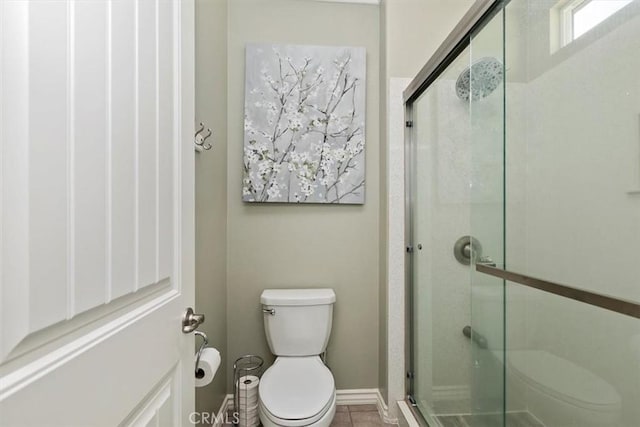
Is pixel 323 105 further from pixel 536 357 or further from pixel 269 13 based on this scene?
pixel 536 357

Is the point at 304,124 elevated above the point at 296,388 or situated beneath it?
elevated above

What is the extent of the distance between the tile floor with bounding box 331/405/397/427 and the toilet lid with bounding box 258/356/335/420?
1.23 feet

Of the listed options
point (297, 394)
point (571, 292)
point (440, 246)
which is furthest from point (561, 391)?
point (297, 394)

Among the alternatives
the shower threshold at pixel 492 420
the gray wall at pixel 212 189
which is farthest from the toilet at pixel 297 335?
the shower threshold at pixel 492 420

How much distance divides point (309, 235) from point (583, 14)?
4.82ft

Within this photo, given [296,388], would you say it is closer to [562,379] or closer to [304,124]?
[562,379]

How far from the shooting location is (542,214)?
100 cm

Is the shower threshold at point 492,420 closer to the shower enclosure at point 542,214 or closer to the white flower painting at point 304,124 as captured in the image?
the shower enclosure at point 542,214

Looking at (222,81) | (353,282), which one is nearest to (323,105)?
(222,81)

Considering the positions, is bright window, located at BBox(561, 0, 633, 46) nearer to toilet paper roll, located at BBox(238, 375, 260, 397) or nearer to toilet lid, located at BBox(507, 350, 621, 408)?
toilet lid, located at BBox(507, 350, 621, 408)

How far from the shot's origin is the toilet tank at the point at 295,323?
5.70 ft

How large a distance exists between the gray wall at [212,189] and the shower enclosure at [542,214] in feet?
3.45

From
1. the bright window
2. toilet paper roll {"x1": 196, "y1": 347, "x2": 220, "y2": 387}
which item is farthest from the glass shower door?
toilet paper roll {"x1": 196, "y1": 347, "x2": 220, "y2": 387}

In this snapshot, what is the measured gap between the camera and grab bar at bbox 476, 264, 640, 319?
0.68 m
